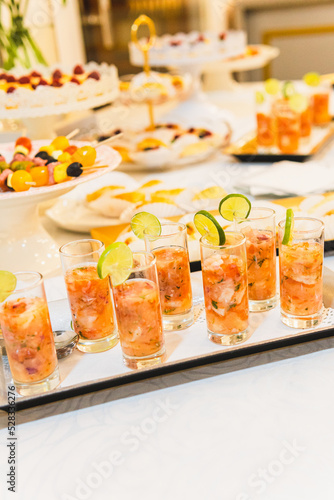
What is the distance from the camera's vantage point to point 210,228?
39.4 inches

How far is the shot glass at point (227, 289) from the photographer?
37.9 inches

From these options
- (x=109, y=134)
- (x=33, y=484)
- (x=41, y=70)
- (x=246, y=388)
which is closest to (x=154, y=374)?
(x=246, y=388)

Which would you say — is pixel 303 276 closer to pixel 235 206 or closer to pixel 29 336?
pixel 235 206

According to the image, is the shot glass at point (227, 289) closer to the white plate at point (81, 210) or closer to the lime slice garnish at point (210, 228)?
the lime slice garnish at point (210, 228)

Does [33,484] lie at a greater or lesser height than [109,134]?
lesser

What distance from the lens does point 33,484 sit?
0.79m

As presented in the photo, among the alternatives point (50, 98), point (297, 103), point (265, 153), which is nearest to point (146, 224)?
point (50, 98)

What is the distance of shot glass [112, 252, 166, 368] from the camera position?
927 mm

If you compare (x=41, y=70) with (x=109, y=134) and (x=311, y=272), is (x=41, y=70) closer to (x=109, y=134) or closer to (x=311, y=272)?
(x=109, y=134)

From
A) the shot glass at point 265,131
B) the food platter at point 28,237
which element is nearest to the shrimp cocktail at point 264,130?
the shot glass at point 265,131

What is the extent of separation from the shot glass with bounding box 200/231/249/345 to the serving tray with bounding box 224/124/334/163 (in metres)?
1.12

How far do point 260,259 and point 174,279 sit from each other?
167 mm

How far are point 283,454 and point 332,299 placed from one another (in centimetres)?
37

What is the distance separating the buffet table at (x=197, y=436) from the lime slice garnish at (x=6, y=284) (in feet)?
0.62
